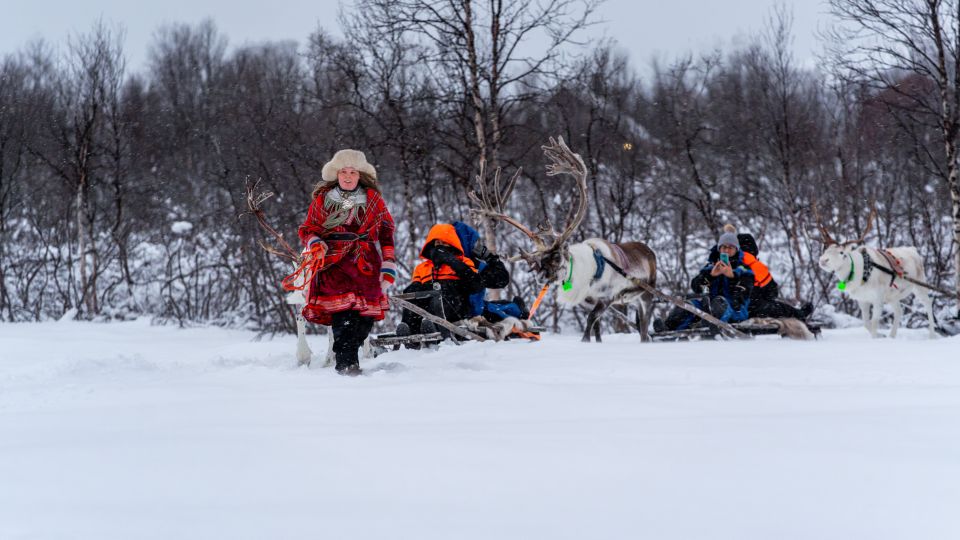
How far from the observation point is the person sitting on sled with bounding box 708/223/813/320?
9109 mm

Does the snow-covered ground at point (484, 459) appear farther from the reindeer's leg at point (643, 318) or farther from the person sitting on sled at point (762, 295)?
the person sitting on sled at point (762, 295)

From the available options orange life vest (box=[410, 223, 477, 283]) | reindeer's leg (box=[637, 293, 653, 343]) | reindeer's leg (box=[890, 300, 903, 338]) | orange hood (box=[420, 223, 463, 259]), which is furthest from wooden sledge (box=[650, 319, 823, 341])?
orange hood (box=[420, 223, 463, 259])

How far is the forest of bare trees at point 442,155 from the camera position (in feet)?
40.9

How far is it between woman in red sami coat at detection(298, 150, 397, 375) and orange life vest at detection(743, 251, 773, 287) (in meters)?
5.38

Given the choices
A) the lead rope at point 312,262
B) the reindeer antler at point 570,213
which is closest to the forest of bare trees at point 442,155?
the reindeer antler at point 570,213

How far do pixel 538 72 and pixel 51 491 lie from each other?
10760 mm

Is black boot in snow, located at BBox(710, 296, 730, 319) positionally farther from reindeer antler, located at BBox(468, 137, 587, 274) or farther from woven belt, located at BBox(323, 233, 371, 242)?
woven belt, located at BBox(323, 233, 371, 242)

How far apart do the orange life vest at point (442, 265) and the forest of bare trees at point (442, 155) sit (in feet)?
8.47

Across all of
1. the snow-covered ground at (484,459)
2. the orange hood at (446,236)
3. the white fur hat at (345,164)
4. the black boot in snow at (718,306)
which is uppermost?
the white fur hat at (345,164)

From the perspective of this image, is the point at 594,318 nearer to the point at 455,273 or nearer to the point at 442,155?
the point at 455,273

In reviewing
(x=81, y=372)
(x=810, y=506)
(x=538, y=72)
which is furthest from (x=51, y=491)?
(x=538, y=72)

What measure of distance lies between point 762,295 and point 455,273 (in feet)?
13.4

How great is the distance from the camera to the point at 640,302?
919 cm

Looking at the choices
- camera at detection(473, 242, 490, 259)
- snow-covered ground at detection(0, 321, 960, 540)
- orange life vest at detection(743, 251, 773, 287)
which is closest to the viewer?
snow-covered ground at detection(0, 321, 960, 540)
